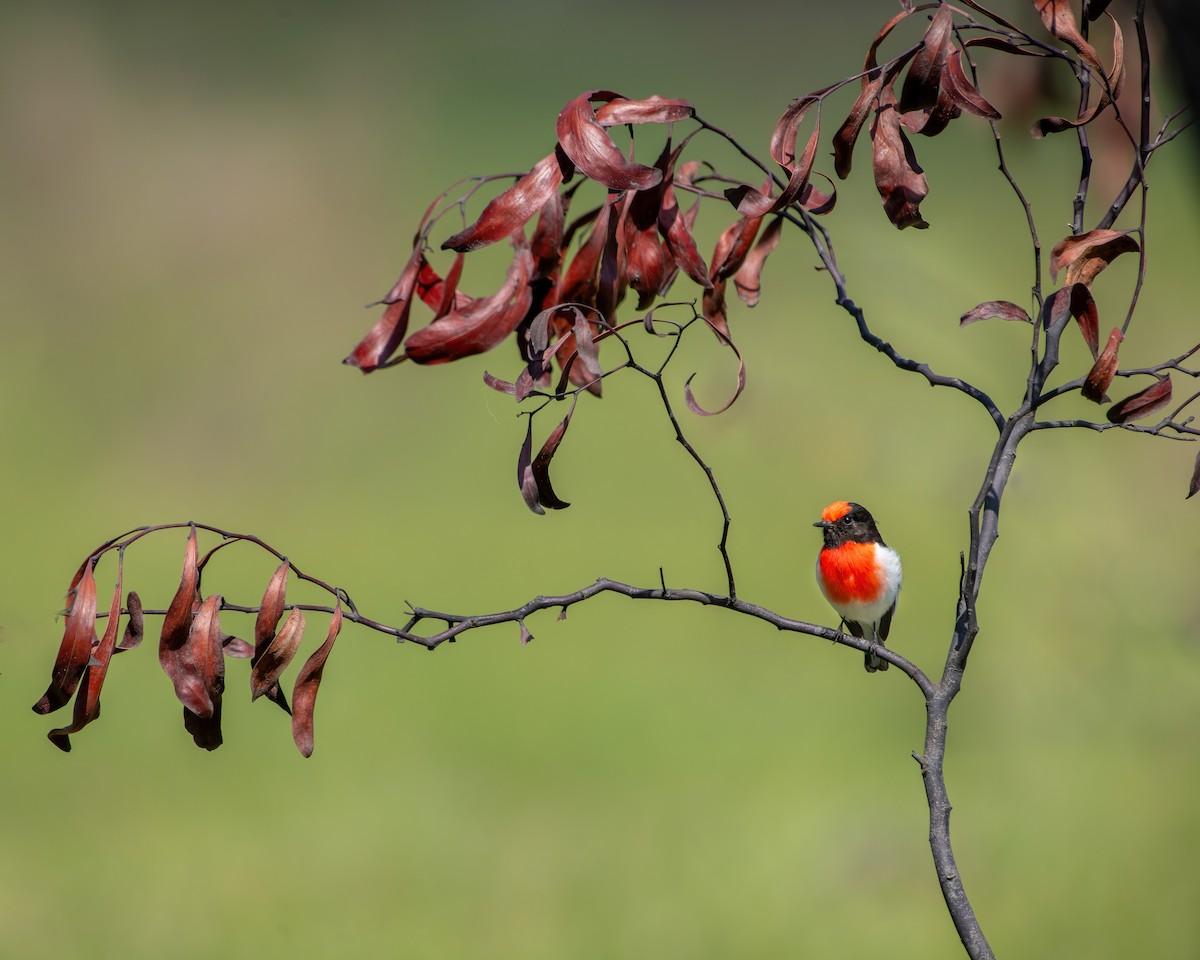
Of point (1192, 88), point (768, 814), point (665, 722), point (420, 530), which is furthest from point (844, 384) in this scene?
point (1192, 88)

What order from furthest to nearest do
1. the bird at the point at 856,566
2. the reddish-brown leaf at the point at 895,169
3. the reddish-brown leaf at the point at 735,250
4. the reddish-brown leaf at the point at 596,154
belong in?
the bird at the point at 856,566, the reddish-brown leaf at the point at 735,250, the reddish-brown leaf at the point at 895,169, the reddish-brown leaf at the point at 596,154

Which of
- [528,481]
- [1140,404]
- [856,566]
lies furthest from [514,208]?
[856,566]

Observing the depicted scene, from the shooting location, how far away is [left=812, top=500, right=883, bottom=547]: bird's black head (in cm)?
382

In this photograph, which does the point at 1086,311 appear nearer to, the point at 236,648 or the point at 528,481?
the point at 528,481

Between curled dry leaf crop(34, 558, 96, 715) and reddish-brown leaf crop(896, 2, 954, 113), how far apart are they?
1.12 m

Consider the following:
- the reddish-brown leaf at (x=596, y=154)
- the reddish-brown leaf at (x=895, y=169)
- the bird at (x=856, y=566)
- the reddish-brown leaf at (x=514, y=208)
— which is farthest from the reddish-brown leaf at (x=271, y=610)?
the bird at (x=856, y=566)

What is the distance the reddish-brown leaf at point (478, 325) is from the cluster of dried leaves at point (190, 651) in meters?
0.33

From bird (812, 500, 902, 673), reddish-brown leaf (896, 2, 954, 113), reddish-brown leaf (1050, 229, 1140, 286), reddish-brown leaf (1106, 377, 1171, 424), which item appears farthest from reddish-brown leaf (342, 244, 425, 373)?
bird (812, 500, 902, 673)

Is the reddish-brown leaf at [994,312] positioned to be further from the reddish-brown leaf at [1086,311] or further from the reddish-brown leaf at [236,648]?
the reddish-brown leaf at [236,648]

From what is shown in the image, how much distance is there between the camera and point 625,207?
1503 mm

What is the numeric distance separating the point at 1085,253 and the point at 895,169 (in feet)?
0.81

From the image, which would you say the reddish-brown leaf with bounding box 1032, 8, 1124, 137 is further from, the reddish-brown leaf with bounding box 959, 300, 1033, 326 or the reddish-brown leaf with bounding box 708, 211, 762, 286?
the reddish-brown leaf with bounding box 708, 211, 762, 286

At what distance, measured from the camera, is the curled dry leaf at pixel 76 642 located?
1.40 m

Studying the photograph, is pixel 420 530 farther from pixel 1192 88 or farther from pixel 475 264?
pixel 1192 88
